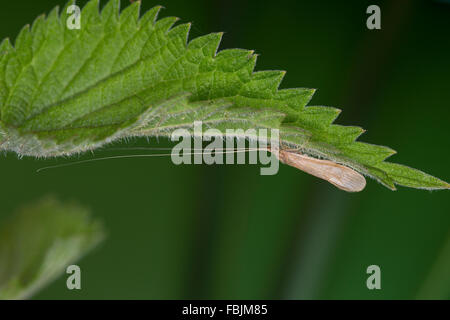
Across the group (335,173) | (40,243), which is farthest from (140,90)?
(40,243)

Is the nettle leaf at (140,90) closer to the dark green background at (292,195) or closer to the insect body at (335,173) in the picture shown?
the insect body at (335,173)

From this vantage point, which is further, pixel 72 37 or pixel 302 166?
pixel 302 166

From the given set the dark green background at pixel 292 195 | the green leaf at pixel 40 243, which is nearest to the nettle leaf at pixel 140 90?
the green leaf at pixel 40 243

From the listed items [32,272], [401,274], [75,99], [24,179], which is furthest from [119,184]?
[401,274]

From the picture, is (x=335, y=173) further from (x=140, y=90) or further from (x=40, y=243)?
(x=40, y=243)

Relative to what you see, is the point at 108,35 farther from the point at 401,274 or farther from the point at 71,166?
the point at 401,274

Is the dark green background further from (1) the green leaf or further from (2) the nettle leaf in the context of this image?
(2) the nettle leaf
